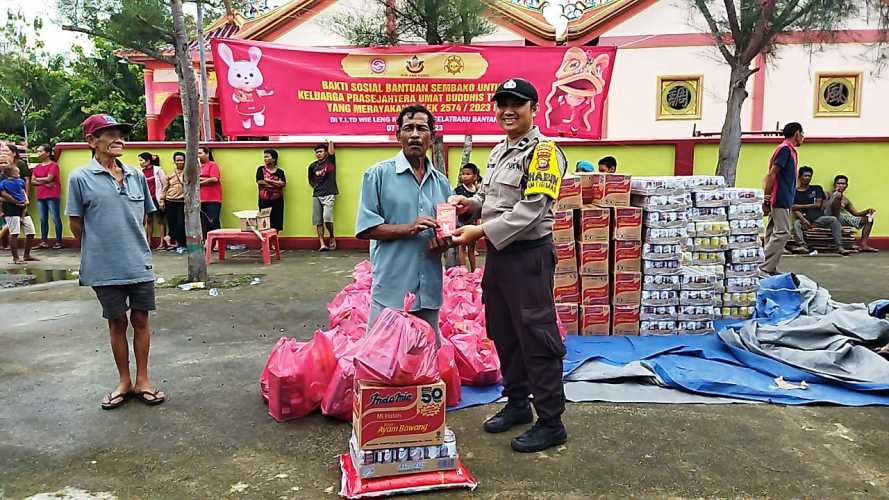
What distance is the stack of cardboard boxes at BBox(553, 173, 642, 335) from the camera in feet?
18.6

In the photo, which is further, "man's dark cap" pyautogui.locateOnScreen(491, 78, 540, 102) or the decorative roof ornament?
the decorative roof ornament

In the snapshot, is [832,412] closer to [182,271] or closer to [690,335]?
[690,335]

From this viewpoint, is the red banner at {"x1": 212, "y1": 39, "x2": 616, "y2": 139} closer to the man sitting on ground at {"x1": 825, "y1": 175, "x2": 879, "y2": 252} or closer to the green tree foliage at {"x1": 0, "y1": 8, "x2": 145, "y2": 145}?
the man sitting on ground at {"x1": 825, "y1": 175, "x2": 879, "y2": 252}

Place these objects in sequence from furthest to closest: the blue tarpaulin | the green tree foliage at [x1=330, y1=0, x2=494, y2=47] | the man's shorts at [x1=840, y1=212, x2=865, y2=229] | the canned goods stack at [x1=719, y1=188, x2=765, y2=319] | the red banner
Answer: the man's shorts at [x1=840, y1=212, x2=865, y2=229] → the green tree foliage at [x1=330, y1=0, x2=494, y2=47] → the red banner → the canned goods stack at [x1=719, y1=188, x2=765, y2=319] → the blue tarpaulin

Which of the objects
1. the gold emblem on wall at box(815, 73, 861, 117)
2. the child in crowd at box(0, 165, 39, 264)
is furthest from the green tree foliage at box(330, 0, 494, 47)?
the gold emblem on wall at box(815, 73, 861, 117)

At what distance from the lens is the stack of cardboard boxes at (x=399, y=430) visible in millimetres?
2949

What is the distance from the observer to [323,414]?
12.7ft

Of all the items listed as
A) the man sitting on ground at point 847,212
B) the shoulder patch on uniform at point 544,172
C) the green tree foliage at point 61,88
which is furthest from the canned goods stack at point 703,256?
the green tree foliage at point 61,88

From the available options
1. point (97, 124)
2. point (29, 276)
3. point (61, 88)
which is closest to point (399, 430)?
point (97, 124)

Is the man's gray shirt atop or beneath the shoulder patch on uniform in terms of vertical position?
beneath

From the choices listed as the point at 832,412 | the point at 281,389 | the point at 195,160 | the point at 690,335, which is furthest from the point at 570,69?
the point at 281,389

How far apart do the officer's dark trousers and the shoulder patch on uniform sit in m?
0.29

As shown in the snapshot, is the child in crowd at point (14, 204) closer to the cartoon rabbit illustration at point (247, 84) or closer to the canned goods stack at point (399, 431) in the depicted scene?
the cartoon rabbit illustration at point (247, 84)

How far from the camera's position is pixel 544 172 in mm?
3176
